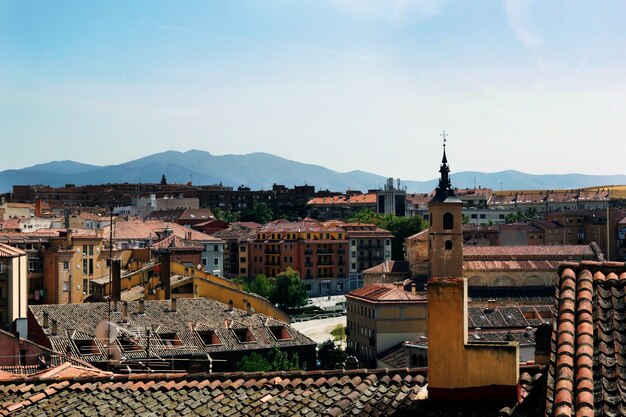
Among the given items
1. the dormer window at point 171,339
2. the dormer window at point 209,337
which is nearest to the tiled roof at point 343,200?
the dormer window at point 209,337

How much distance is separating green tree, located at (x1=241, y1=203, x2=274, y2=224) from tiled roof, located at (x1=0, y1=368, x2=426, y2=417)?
13969 centimetres

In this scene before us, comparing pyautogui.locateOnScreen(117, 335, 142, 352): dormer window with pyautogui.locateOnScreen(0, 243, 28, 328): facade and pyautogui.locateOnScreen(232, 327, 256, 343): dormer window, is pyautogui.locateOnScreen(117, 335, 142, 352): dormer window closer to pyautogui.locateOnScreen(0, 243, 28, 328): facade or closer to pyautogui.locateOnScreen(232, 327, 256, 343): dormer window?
pyautogui.locateOnScreen(232, 327, 256, 343): dormer window

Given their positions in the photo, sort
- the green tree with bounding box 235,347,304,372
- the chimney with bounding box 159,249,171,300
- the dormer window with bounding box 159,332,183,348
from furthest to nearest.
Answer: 1. the chimney with bounding box 159,249,171,300
2. the green tree with bounding box 235,347,304,372
3. the dormer window with bounding box 159,332,183,348

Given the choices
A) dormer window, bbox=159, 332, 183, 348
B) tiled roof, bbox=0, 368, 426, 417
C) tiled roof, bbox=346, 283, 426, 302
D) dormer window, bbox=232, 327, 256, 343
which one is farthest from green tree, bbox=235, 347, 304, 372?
tiled roof, bbox=0, 368, 426, 417

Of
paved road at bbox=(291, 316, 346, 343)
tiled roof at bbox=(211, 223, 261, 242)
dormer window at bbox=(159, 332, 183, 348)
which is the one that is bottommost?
paved road at bbox=(291, 316, 346, 343)

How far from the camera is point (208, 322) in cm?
4247

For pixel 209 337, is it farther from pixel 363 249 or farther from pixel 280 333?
pixel 363 249

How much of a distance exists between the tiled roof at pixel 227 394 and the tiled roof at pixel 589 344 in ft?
6.40

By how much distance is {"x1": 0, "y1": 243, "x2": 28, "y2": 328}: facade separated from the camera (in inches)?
1980

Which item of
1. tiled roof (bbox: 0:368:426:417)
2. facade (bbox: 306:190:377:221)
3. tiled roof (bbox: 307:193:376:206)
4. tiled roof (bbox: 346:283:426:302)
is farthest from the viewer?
tiled roof (bbox: 307:193:376:206)

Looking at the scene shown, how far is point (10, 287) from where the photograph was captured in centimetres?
5103

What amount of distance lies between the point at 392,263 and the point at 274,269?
25.8 m

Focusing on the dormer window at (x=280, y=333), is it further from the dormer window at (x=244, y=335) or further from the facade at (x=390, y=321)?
the facade at (x=390, y=321)

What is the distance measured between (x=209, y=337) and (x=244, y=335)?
6.07 feet
